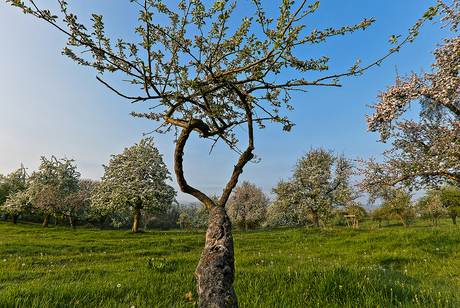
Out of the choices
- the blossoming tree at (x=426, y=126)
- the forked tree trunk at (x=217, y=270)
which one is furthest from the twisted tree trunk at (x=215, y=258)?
the blossoming tree at (x=426, y=126)

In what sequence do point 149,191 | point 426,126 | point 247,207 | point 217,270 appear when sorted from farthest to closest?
point 247,207, point 149,191, point 426,126, point 217,270

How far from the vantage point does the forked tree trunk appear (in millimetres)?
2312

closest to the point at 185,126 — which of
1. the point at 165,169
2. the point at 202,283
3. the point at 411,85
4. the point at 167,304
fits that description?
the point at 202,283

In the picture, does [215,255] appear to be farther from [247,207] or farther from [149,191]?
[247,207]

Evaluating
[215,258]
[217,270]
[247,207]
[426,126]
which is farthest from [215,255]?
[247,207]

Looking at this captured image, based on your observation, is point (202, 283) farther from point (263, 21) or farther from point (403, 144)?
point (403, 144)

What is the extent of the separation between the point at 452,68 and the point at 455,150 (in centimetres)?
Result: 379

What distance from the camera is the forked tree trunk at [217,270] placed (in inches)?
91.0

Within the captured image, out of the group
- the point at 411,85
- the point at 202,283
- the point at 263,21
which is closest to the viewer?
the point at 202,283

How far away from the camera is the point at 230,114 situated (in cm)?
471

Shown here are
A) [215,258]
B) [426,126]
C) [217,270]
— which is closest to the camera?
[217,270]

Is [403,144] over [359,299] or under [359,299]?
over

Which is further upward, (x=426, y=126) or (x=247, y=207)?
(x=426, y=126)

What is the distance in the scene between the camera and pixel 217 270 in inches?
97.4
